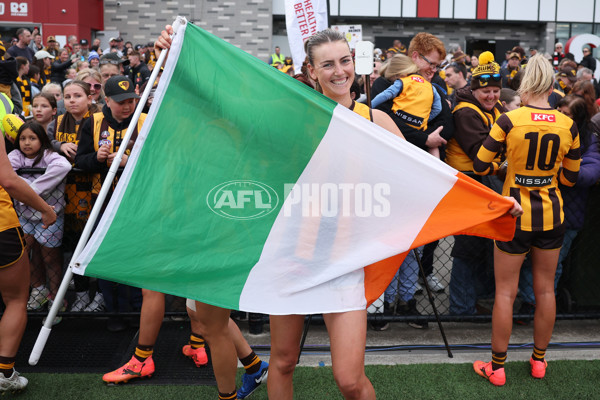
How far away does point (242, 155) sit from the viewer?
2.83 m

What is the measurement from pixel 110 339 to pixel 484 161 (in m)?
3.28

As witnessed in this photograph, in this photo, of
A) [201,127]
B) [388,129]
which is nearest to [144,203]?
[201,127]

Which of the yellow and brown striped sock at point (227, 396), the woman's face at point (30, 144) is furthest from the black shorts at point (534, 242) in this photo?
the woman's face at point (30, 144)

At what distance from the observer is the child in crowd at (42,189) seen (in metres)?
4.57

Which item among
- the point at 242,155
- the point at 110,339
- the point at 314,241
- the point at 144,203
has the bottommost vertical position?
the point at 110,339

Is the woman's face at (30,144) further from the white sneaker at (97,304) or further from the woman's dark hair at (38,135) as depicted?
the white sneaker at (97,304)

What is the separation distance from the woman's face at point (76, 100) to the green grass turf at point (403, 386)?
101 inches

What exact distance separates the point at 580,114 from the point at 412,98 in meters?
1.35

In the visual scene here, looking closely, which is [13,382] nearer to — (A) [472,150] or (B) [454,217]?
(B) [454,217]

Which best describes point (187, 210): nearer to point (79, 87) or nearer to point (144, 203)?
point (144, 203)

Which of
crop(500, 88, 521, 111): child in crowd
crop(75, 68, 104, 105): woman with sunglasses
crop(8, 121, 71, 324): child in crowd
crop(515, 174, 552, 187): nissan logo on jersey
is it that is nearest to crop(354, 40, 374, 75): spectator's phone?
crop(515, 174, 552, 187): nissan logo on jersey

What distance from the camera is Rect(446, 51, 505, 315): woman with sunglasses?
15.9 feet

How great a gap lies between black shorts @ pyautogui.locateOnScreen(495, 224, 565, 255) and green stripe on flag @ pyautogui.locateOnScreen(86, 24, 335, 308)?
6.04 ft

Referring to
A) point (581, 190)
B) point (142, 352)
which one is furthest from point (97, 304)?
point (581, 190)
